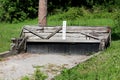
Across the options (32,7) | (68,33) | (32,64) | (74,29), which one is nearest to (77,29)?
(74,29)

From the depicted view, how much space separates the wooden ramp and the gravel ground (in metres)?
0.46

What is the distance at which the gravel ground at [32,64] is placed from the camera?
33.6 feet

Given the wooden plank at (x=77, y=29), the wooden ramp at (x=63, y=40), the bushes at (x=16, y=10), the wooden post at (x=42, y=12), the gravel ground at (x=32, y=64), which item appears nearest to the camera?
the gravel ground at (x=32, y=64)

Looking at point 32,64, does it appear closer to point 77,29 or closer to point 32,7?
point 77,29

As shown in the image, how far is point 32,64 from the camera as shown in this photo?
1178cm

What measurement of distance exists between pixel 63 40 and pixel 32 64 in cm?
263

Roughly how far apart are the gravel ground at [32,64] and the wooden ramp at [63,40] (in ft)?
1.50

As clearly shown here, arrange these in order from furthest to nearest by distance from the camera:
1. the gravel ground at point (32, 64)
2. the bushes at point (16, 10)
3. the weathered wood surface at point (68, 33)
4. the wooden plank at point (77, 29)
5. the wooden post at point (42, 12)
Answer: the bushes at point (16, 10) → the wooden post at point (42, 12) → the wooden plank at point (77, 29) → the weathered wood surface at point (68, 33) → the gravel ground at point (32, 64)

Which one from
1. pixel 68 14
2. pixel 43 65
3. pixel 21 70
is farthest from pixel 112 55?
pixel 68 14

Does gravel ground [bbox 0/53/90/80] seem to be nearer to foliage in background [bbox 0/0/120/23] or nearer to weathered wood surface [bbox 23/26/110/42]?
weathered wood surface [bbox 23/26/110/42]

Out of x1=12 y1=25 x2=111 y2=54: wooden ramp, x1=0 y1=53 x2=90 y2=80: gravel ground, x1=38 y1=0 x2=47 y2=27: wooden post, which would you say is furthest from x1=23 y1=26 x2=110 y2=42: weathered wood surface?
x1=38 y1=0 x2=47 y2=27: wooden post

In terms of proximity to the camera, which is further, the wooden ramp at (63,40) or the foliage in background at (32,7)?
the foliage in background at (32,7)

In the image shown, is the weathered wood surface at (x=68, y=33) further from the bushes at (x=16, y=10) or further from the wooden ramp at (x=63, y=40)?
the bushes at (x=16, y=10)

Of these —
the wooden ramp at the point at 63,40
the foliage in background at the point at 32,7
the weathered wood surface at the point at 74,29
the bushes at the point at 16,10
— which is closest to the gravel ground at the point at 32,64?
the wooden ramp at the point at 63,40
